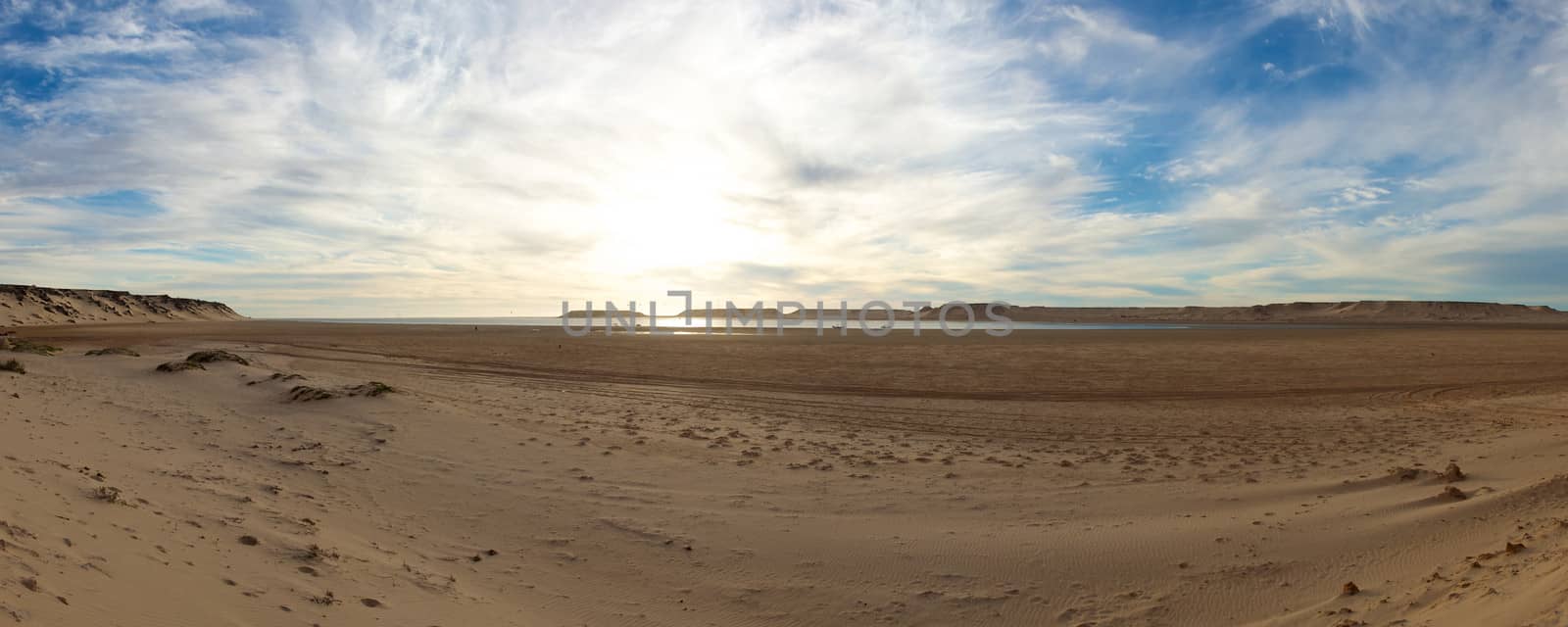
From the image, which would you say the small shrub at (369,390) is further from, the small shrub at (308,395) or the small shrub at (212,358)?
the small shrub at (212,358)

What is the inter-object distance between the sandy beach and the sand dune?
228ft

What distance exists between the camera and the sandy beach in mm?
4852

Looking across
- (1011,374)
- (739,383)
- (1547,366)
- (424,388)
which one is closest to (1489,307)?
(1547,366)

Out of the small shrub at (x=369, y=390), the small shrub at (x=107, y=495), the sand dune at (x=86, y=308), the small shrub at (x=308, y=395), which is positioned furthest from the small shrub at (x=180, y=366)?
the sand dune at (x=86, y=308)

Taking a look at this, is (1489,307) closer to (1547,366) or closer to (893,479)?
(1547,366)

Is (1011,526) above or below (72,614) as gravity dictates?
below

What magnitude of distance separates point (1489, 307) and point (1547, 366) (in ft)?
415

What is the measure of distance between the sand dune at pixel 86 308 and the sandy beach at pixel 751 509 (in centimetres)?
6940

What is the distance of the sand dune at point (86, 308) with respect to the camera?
6394cm

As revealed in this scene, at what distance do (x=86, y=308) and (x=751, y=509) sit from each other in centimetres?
10425

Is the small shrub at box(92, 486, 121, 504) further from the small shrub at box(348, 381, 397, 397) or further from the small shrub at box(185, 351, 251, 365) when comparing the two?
the small shrub at box(185, 351, 251, 365)

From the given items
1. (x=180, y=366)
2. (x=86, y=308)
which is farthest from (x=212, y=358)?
(x=86, y=308)

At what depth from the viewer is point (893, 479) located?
9.15 m

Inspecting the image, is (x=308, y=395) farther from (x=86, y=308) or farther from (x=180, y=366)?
(x=86, y=308)
